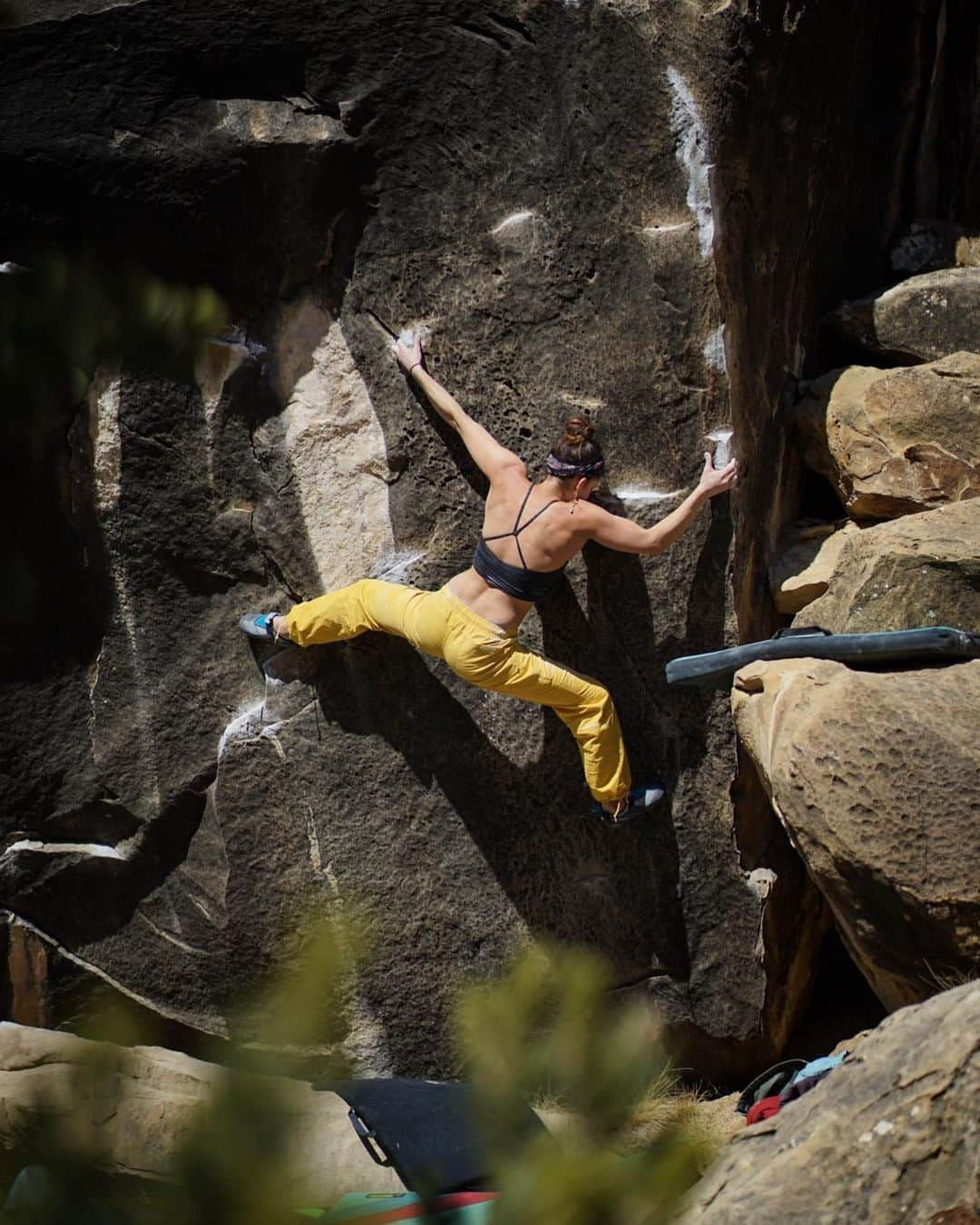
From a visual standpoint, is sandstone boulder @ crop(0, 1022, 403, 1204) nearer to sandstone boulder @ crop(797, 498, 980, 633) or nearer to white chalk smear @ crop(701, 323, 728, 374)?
sandstone boulder @ crop(797, 498, 980, 633)

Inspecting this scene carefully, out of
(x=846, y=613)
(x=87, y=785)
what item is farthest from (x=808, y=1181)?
(x=87, y=785)

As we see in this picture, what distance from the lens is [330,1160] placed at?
1.36 meters

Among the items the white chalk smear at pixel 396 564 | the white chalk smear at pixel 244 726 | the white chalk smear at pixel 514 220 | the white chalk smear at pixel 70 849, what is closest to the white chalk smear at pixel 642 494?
the white chalk smear at pixel 396 564

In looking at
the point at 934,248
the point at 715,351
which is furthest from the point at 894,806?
the point at 934,248

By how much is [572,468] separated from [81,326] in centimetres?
280

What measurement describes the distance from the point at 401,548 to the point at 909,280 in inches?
85.7

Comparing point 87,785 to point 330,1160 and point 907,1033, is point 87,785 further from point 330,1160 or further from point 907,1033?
point 330,1160

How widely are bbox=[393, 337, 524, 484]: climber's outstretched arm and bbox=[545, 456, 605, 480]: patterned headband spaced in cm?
14

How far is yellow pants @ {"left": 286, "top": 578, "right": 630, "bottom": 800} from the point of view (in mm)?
4105

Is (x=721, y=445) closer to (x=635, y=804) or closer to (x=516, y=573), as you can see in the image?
(x=516, y=573)

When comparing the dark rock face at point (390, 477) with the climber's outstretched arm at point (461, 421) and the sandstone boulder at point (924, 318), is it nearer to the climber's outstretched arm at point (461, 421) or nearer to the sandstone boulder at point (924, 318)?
the climber's outstretched arm at point (461, 421)

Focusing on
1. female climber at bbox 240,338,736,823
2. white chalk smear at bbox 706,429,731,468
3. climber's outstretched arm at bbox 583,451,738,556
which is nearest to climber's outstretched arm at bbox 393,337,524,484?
female climber at bbox 240,338,736,823

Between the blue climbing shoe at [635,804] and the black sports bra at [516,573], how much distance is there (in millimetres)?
785

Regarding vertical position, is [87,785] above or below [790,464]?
below
